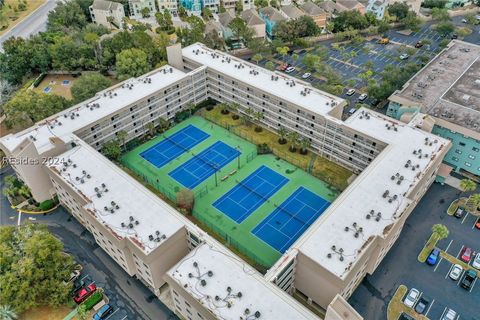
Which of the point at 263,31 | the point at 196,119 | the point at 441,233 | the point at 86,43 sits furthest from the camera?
the point at 263,31

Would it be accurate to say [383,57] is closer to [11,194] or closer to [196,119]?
[196,119]

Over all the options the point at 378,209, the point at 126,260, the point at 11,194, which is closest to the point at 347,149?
the point at 378,209

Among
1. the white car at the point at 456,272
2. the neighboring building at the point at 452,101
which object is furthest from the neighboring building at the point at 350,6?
the white car at the point at 456,272

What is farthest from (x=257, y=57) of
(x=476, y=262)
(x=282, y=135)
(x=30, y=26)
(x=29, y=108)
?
(x=30, y=26)

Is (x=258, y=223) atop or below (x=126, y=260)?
below

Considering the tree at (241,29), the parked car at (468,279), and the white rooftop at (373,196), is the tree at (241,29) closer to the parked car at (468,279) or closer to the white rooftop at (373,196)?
the white rooftop at (373,196)

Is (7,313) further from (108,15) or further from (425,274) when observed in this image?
(108,15)

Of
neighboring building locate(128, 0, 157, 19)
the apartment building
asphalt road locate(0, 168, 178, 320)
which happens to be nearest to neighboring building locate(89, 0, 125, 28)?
neighboring building locate(128, 0, 157, 19)
